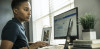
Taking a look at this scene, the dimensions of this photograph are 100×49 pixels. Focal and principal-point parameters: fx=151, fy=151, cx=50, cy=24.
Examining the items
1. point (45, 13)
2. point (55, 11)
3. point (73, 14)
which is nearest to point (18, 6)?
point (73, 14)

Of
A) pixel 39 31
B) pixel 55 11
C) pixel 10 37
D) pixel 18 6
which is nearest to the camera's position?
pixel 10 37

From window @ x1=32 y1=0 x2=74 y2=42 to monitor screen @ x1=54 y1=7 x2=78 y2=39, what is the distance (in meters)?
0.42

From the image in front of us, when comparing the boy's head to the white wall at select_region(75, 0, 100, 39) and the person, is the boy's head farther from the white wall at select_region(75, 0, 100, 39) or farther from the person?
the white wall at select_region(75, 0, 100, 39)

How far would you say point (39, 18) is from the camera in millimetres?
3420

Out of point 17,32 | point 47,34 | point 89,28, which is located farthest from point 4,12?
point 89,28

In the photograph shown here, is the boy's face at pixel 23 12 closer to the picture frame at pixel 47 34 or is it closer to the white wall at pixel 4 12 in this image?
the picture frame at pixel 47 34

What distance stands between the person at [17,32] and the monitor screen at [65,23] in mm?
398

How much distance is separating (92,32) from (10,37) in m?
0.68

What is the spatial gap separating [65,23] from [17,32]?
26.6 inches

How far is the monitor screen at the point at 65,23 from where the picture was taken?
61.3 inches

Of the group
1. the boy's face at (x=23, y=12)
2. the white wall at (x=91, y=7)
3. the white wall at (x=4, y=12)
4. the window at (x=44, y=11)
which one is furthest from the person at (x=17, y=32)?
the white wall at (x=4, y=12)

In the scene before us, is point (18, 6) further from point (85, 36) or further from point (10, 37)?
point (85, 36)

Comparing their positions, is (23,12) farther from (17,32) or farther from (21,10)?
(17,32)

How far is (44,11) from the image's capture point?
125 inches
